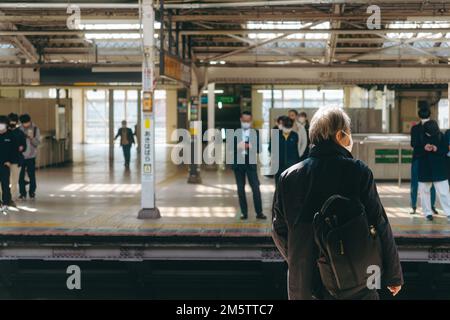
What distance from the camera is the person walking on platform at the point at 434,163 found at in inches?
409

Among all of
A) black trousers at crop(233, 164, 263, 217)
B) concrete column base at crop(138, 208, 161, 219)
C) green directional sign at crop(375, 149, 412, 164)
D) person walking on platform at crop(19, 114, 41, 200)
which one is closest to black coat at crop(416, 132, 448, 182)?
black trousers at crop(233, 164, 263, 217)

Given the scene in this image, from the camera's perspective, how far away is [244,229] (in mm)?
9820

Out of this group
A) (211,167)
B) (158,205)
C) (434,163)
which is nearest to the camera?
(434,163)

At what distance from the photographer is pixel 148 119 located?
433 inches

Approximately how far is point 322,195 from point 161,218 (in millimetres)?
7539

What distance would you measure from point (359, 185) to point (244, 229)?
20.9ft

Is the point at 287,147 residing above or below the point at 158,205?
above

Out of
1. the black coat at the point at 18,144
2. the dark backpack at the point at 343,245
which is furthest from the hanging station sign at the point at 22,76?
the dark backpack at the point at 343,245

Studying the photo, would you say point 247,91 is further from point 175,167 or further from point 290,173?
point 290,173

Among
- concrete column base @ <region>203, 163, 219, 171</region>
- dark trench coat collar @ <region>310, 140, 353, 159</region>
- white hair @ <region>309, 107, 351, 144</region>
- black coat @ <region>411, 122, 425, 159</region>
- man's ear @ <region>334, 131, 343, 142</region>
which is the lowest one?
concrete column base @ <region>203, 163, 219, 171</region>

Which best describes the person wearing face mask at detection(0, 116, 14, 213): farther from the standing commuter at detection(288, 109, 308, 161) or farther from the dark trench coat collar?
the dark trench coat collar

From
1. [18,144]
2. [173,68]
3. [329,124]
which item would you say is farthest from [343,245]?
[18,144]

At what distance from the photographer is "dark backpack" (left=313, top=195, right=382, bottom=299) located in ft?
11.0

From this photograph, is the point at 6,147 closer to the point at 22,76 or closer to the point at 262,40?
the point at 22,76
